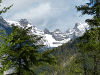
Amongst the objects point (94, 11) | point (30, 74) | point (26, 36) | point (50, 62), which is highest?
point (94, 11)

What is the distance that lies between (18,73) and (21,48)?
7.16ft

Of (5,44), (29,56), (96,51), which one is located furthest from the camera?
(29,56)

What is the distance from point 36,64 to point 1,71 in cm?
819

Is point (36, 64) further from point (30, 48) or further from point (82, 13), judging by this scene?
point (82, 13)

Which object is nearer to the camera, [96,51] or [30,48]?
[96,51]

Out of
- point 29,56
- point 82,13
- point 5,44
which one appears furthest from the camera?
point 82,13

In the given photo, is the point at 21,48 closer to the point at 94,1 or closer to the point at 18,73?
the point at 18,73

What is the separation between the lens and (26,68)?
49.8 ft

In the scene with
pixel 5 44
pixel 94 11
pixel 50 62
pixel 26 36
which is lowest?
pixel 50 62

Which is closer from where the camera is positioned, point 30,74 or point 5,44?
point 5,44

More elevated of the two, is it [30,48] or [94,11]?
[94,11]

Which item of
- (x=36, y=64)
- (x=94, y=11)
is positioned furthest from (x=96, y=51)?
(x=36, y=64)

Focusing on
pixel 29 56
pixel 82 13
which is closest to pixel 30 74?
pixel 29 56

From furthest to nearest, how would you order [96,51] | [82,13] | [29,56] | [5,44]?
[82,13] → [29,56] → [96,51] → [5,44]
